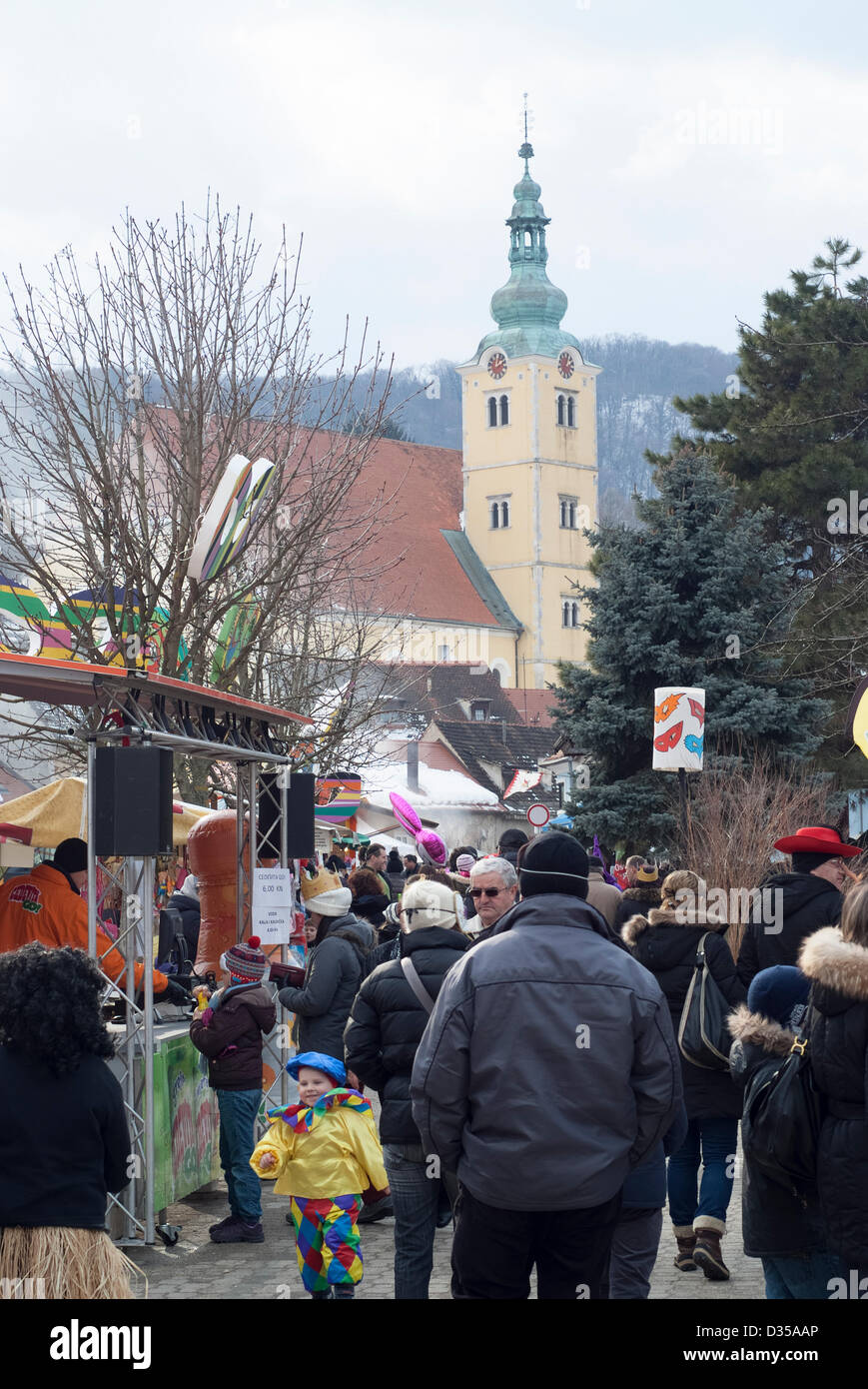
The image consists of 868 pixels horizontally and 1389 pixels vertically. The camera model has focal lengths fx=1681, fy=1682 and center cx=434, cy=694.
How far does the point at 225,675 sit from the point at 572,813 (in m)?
9.76

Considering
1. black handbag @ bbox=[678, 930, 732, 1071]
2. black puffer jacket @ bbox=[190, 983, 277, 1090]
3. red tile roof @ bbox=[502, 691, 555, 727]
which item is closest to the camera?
black handbag @ bbox=[678, 930, 732, 1071]

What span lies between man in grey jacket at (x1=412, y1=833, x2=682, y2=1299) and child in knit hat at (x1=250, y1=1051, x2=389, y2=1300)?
1.58m

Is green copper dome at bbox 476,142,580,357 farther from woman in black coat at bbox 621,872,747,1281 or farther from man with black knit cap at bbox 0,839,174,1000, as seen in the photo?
woman in black coat at bbox 621,872,747,1281

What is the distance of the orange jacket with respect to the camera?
30.6ft

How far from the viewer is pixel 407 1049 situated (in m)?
6.50

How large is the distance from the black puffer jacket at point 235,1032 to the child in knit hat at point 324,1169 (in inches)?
79.2

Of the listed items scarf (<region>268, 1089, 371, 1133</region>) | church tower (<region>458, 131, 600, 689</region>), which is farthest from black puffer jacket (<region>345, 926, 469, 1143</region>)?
church tower (<region>458, 131, 600, 689</region>)

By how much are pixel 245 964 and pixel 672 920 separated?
230cm

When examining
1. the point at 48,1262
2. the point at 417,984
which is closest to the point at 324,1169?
the point at 417,984

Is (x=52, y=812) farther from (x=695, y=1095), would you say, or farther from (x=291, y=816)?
(x=695, y=1095)

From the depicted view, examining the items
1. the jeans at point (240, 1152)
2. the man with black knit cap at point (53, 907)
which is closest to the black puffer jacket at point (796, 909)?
the jeans at point (240, 1152)

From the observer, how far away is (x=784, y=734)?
84.2 ft

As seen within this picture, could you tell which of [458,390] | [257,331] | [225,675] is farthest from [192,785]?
[458,390]
